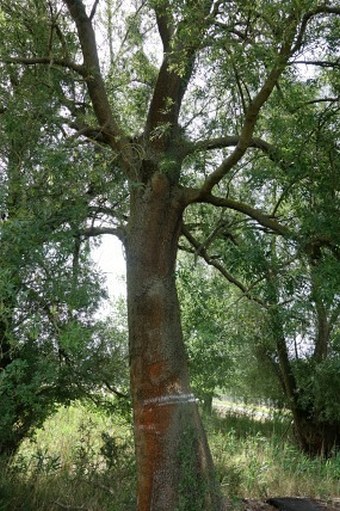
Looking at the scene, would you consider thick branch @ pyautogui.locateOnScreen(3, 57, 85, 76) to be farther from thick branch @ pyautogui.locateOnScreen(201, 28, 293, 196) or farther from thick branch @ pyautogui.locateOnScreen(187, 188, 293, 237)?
thick branch @ pyautogui.locateOnScreen(201, 28, 293, 196)

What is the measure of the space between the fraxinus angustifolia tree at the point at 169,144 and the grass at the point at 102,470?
864 millimetres

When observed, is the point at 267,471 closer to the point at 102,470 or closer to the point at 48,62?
the point at 102,470

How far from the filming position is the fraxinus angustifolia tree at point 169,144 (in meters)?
4.36

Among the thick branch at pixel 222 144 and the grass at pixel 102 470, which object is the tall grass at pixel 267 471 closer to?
the grass at pixel 102 470

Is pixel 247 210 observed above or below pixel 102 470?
above

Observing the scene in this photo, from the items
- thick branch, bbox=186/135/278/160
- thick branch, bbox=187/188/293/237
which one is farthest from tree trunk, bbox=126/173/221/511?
thick branch, bbox=186/135/278/160

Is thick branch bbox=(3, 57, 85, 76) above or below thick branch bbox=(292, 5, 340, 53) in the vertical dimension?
above

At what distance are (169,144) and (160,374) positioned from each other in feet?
8.35

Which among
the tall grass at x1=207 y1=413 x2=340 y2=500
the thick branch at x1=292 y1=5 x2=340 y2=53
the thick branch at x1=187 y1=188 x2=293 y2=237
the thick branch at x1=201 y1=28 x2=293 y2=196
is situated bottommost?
the tall grass at x1=207 y1=413 x2=340 y2=500

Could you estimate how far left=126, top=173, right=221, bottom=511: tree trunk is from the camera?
15.4 ft

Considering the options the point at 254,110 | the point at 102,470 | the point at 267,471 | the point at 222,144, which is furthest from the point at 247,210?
the point at 267,471

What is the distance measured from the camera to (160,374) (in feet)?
16.2

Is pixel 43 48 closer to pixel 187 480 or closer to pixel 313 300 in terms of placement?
pixel 313 300

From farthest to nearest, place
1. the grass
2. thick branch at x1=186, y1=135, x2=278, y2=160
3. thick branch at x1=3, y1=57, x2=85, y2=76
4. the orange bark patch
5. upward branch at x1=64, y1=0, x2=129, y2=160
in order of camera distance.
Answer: upward branch at x1=64, y1=0, x2=129, y2=160 < thick branch at x1=186, y1=135, x2=278, y2=160 < thick branch at x1=3, y1=57, x2=85, y2=76 < the grass < the orange bark patch
